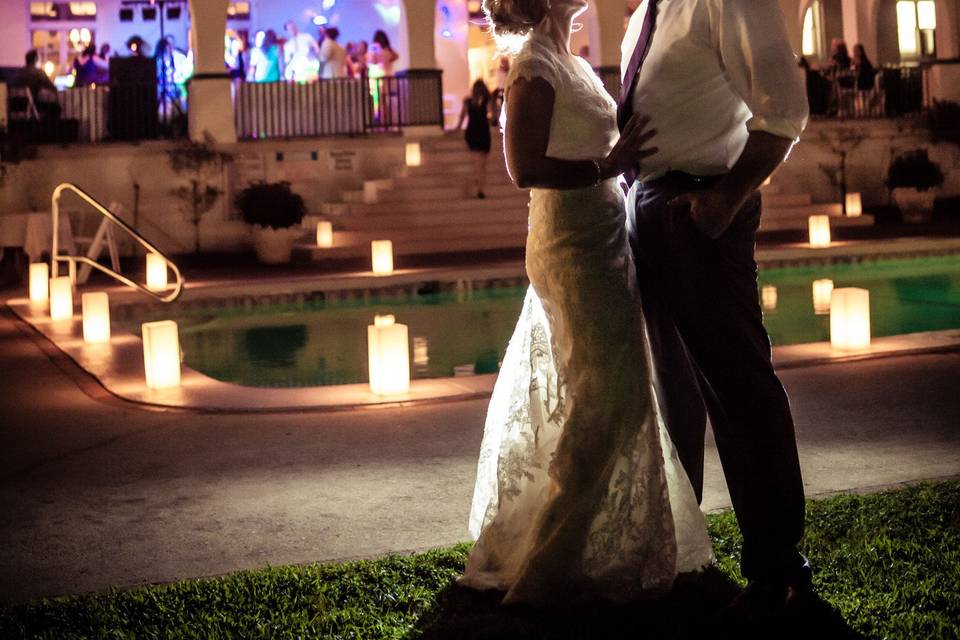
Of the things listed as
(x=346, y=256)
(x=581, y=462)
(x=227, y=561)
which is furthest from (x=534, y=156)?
(x=346, y=256)

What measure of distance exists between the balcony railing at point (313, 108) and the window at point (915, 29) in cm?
1107

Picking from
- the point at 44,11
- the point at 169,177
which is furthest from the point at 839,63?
the point at 44,11

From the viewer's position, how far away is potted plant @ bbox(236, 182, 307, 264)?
18078 millimetres

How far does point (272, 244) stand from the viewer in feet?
60.1

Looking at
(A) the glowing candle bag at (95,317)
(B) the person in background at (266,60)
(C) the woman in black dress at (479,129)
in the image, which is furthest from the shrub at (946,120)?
(A) the glowing candle bag at (95,317)

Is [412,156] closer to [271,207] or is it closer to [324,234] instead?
[324,234]

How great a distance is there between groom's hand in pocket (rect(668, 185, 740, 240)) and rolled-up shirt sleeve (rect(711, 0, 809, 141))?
0.20 m

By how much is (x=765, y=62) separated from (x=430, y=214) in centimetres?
1609

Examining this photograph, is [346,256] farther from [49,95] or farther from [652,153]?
[652,153]

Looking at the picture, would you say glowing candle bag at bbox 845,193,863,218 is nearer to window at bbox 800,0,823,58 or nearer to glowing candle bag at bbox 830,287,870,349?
window at bbox 800,0,823,58

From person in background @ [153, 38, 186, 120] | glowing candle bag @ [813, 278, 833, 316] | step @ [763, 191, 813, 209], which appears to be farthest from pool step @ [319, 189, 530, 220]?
glowing candle bag @ [813, 278, 833, 316]

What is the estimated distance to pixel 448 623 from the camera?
3793 mm

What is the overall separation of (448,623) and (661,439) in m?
0.82

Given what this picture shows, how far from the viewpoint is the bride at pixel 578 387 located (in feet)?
12.6
